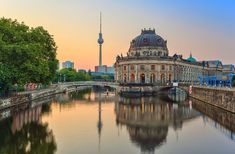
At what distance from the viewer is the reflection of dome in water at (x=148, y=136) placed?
31944 millimetres

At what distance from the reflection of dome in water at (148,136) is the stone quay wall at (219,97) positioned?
14.9 metres

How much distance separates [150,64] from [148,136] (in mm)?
95951

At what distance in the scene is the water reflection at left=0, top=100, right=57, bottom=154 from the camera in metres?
29.8

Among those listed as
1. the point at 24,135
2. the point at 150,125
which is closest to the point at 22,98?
the point at 150,125

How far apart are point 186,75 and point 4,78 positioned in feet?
369

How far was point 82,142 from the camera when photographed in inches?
1276

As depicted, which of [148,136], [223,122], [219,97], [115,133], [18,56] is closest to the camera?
[148,136]

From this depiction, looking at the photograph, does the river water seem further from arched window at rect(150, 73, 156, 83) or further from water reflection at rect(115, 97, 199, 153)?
arched window at rect(150, 73, 156, 83)

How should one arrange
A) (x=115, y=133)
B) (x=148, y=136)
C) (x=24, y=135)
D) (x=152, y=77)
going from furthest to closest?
(x=152, y=77), (x=115, y=133), (x=148, y=136), (x=24, y=135)

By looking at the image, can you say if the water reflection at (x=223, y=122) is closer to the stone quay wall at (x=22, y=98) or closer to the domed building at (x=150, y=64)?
the stone quay wall at (x=22, y=98)

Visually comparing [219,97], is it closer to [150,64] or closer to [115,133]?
[115,133]

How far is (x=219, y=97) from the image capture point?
60906 mm

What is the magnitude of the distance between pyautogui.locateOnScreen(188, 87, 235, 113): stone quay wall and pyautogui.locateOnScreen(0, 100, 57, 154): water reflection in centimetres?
2757

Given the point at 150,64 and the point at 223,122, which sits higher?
the point at 150,64
